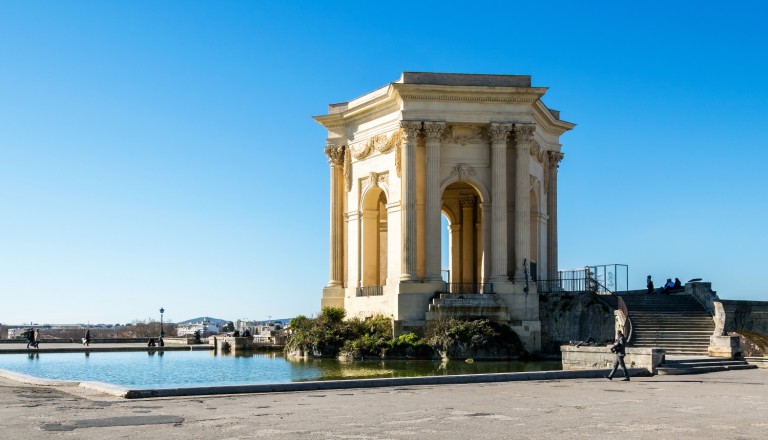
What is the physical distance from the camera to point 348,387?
21641mm

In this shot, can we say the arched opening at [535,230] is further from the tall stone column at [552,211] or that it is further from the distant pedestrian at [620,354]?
the distant pedestrian at [620,354]

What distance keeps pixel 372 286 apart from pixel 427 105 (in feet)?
Answer: 30.5

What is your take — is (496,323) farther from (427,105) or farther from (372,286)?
(427,105)

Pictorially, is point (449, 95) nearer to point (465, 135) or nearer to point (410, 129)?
point (465, 135)

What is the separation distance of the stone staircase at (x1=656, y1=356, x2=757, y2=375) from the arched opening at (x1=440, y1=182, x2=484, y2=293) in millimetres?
21657

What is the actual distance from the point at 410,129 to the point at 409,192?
2.88 meters

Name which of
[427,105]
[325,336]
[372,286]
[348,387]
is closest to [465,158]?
[427,105]

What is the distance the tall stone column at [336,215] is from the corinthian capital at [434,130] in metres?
7.37

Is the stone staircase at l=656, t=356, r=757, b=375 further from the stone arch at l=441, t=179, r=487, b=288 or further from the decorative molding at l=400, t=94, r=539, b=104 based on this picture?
the stone arch at l=441, t=179, r=487, b=288

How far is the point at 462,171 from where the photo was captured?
43.5 metres

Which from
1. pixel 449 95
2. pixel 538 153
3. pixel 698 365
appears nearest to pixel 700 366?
pixel 698 365

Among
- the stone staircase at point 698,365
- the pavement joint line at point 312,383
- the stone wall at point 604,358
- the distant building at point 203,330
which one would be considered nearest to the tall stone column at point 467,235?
the stone staircase at point 698,365

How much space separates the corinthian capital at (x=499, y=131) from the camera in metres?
42.8

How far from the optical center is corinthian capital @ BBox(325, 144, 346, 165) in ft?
159
